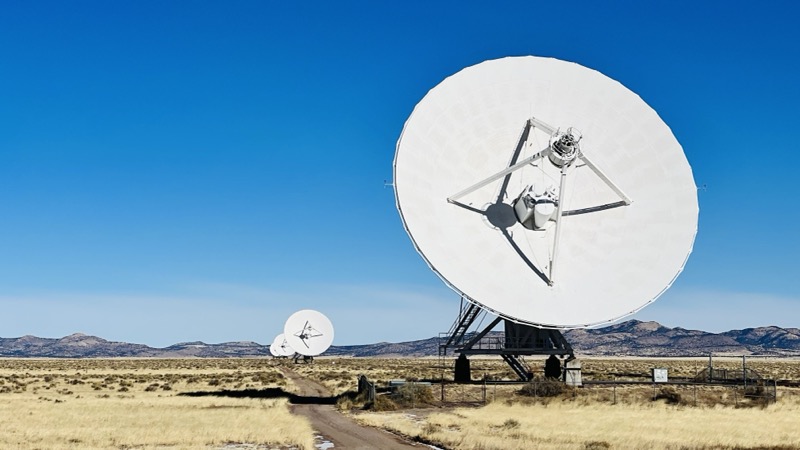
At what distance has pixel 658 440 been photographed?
2612cm

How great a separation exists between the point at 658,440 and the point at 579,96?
1844 cm

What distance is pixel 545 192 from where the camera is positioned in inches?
1435

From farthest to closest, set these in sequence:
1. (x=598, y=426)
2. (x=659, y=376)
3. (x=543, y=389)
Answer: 1. (x=659, y=376)
2. (x=543, y=389)
3. (x=598, y=426)

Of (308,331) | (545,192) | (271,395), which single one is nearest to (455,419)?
(545,192)

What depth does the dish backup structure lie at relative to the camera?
→ 113 feet

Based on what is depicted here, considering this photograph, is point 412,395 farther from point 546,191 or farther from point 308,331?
point 308,331

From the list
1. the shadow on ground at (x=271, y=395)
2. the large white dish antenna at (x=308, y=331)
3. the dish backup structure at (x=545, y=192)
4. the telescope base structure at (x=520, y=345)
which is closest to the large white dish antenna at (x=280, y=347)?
the large white dish antenna at (x=308, y=331)

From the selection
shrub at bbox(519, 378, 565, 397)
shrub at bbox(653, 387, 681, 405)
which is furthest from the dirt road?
shrub at bbox(653, 387, 681, 405)

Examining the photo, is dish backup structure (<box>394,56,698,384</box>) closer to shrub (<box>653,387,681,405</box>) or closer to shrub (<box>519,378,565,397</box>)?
shrub (<box>519,378,565,397</box>)

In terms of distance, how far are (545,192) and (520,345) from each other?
33.6 ft

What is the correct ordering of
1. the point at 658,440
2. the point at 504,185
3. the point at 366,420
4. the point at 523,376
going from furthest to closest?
the point at 523,376 < the point at 504,185 < the point at 366,420 < the point at 658,440

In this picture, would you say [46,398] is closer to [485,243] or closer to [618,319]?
[485,243]

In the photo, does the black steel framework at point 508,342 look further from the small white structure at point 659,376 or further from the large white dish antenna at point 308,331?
the large white dish antenna at point 308,331

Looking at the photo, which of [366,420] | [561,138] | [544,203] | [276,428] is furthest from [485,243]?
[276,428]
